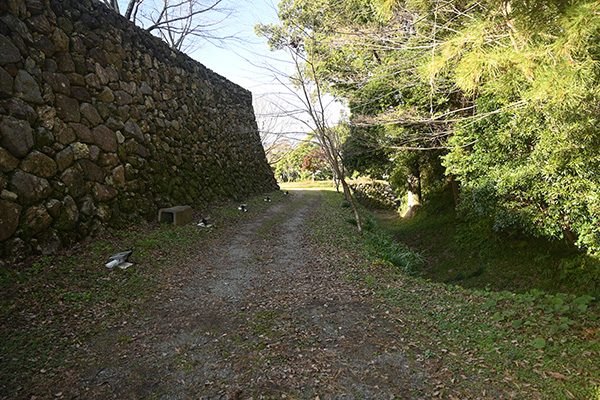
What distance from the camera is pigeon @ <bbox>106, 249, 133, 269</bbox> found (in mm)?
4776

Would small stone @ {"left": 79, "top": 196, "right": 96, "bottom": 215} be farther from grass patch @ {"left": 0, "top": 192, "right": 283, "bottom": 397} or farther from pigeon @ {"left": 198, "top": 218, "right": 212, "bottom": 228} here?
pigeon @ {"left": 198, "top": 218, "right": 212, "bottom": 228}

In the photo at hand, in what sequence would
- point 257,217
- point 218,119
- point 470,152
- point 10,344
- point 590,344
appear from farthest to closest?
point 218,119, point 257,217, point 470,152, point 590,344, point 10,344

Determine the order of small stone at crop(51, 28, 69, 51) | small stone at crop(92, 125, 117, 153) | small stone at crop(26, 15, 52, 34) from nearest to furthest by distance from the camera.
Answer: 1. small stone at crop(26, 15, 52, 34)
2. small stone at crop(51, 28, 69, 51)
3. small stone at crop(92, 125, 117, 153)

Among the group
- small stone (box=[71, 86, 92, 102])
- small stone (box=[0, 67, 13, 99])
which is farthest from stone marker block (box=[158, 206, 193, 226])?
small stone (box=[0, 67, 13, 99])

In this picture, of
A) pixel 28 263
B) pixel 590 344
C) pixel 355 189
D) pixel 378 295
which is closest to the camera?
pixel 590 344

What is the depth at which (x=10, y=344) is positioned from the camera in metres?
2.92

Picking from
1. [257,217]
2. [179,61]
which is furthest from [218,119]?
[257,217]

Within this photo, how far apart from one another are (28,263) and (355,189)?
19960 millimetres

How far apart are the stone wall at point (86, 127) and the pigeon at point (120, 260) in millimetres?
959

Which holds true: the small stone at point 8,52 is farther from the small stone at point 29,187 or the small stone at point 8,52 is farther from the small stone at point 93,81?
the small stone at point 29,187

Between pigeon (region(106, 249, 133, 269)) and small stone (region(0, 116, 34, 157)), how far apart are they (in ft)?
7.09

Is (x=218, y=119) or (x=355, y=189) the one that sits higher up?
(x=218, y=119)

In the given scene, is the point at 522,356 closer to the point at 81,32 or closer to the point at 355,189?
the point at 81,32

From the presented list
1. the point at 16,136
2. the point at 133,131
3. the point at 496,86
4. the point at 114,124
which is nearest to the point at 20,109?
the point at 16,136
